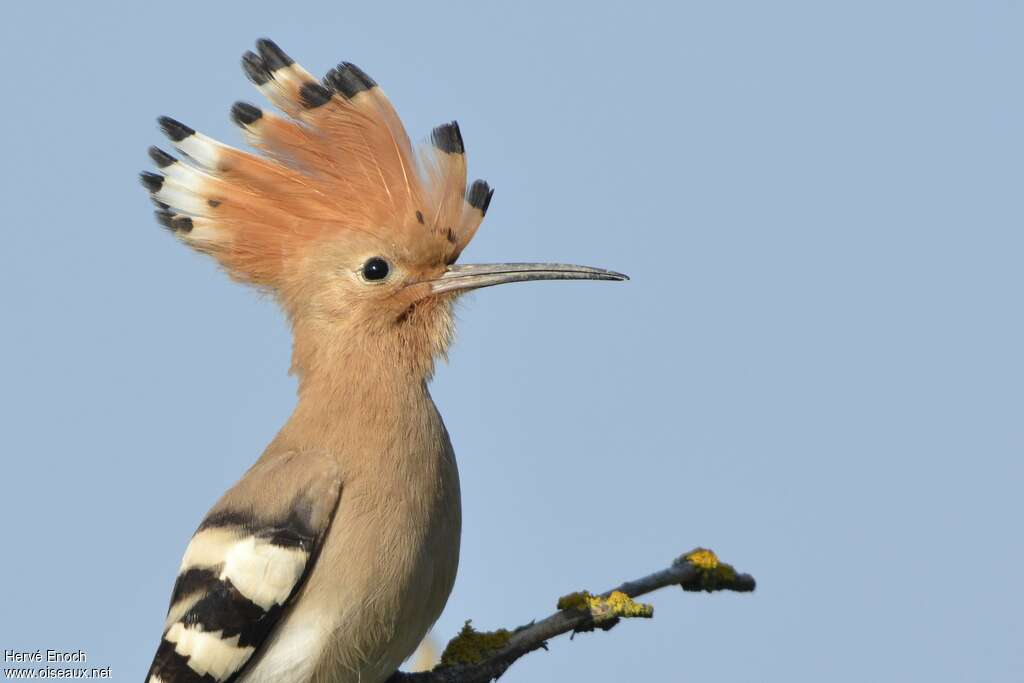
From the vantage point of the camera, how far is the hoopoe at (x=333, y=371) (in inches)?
119

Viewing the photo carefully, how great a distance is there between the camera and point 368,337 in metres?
3.39

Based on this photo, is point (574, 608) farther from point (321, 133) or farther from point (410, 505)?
point (321, 133)

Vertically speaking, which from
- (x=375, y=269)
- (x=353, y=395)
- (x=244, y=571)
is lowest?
(x=244, y=571)

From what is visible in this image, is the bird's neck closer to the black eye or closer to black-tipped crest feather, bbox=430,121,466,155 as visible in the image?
A: the black eye

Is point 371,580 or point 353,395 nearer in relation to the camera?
point 371,580

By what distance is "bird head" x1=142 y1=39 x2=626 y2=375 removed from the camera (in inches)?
134

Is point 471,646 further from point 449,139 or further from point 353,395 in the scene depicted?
point 449,139

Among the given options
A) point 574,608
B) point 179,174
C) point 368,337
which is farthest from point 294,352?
point 574,608

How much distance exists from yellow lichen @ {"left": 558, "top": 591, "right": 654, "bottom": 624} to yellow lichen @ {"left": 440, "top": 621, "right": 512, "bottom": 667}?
19 centimetres

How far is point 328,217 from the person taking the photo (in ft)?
11.2

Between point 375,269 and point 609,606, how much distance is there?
101 cm

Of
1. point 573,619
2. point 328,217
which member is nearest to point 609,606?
point 573,619

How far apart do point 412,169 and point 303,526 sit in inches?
38.1

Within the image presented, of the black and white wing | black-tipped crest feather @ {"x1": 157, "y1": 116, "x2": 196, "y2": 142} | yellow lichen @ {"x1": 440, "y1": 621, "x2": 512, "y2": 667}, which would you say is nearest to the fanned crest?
black-tipped crest feather @ {"x1": 157, "y1": 116, "x2": 196, "y2": 142}
